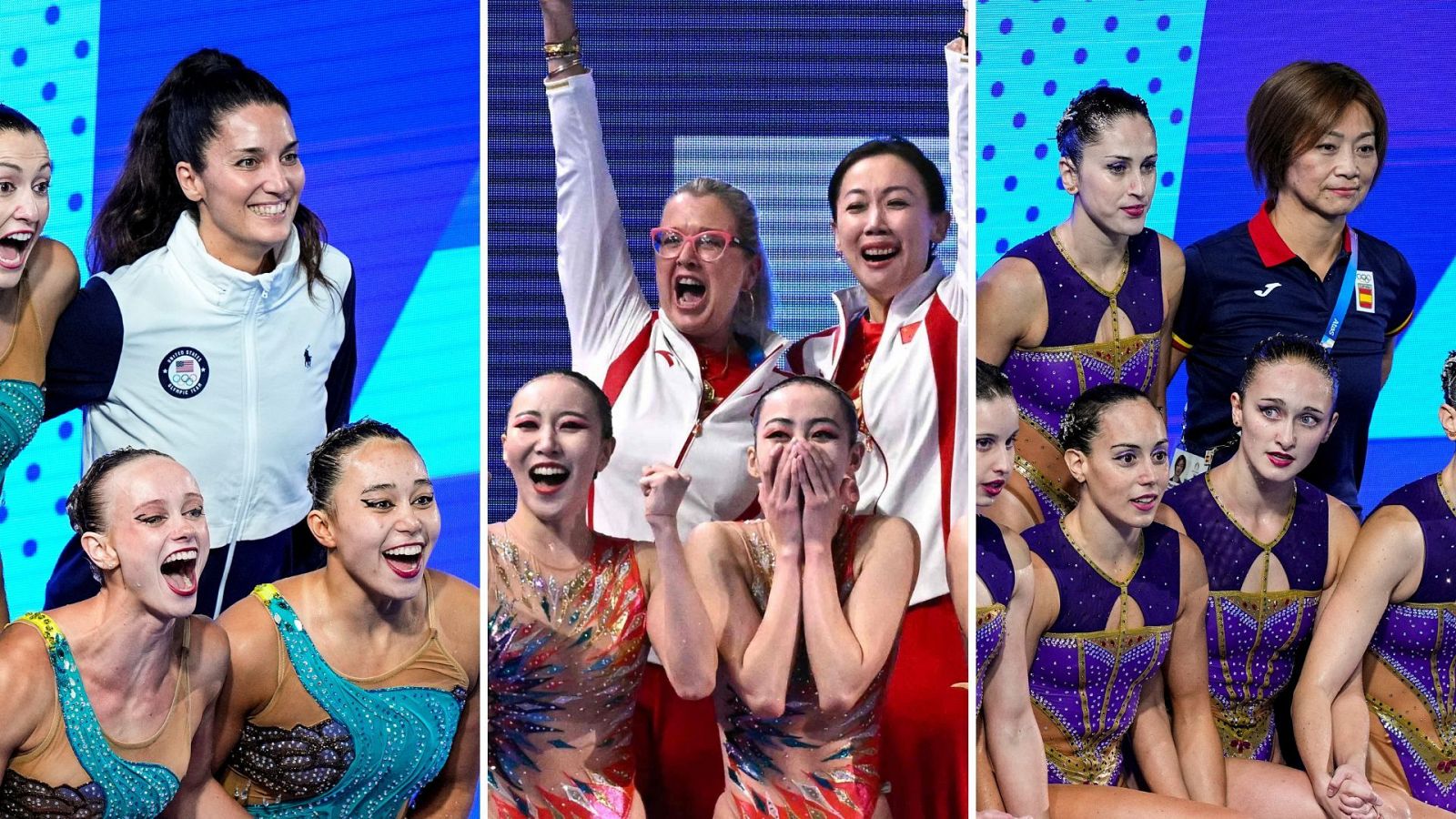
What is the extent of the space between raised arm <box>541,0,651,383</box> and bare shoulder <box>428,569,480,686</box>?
0.54 metres

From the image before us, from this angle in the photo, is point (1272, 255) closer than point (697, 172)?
No

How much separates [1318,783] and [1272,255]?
115 centimetres

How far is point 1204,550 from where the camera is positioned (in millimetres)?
3627

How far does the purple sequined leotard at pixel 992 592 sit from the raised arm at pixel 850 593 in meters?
0.14

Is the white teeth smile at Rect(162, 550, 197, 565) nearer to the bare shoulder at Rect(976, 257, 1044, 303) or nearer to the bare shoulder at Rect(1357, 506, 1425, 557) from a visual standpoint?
the bare shoulder at Rect(976, 257, 1044, 303)

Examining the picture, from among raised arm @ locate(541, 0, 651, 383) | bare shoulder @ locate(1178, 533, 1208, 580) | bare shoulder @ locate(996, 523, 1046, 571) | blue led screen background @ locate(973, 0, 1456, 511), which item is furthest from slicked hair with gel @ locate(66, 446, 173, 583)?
bare shoulder @ locate(1178, 533, 1208, 580)

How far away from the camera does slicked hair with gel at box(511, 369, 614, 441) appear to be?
340 centimetres

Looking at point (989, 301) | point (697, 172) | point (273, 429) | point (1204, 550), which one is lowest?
point (1204, 550)

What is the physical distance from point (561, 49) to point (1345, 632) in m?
2.08

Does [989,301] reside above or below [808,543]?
above

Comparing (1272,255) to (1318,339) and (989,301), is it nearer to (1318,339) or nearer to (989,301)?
(1318,339)

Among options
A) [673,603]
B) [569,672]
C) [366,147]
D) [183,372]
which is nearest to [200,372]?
[183,372]

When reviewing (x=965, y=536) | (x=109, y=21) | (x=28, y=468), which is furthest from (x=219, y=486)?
(x=965, y=536)

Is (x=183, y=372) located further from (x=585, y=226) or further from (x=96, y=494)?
(x=585, y=226)
